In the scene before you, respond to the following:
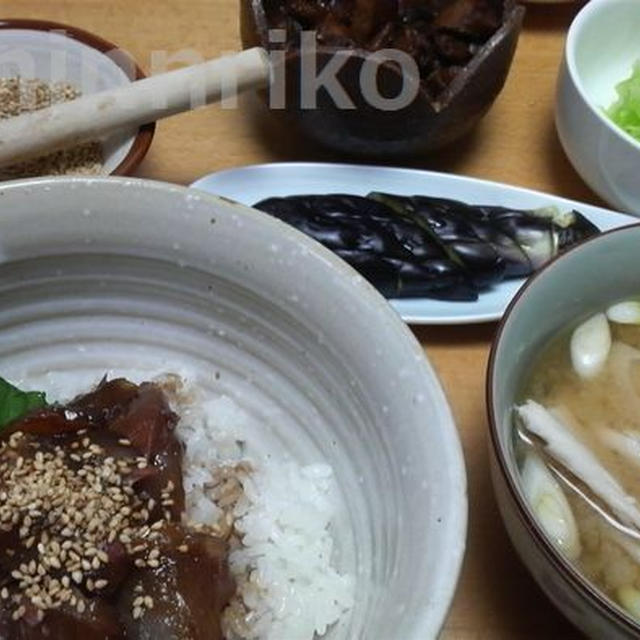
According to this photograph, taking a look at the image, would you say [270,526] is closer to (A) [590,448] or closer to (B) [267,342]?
(B) [267,342]

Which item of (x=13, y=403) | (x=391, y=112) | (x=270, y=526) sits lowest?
(x=270, y=526)

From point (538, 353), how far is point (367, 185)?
0.50m

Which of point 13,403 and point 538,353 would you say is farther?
point 538,353

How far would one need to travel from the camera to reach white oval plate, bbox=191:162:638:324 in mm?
1734

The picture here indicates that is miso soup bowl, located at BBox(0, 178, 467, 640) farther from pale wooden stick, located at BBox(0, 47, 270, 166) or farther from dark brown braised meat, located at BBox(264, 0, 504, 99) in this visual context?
dark brown braised meat, located at BBox(264, 0, 504, 99)

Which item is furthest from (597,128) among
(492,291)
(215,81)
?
(215,81)

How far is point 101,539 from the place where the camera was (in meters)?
1.14

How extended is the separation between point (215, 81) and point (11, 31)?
43 cm

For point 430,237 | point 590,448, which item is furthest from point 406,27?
point 590,448

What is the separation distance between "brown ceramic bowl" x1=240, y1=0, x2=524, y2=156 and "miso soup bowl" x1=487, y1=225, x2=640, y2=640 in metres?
0.43

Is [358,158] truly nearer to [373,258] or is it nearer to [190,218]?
[373,258]

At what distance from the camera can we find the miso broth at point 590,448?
1267 mm

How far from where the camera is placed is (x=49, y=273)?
4.28 feet

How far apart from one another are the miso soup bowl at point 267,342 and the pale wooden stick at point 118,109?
35 cm
